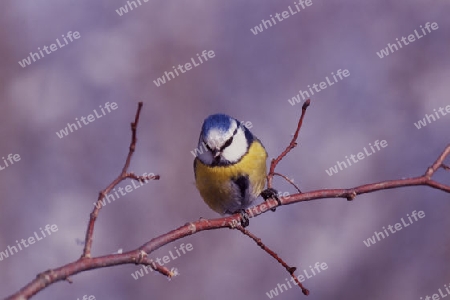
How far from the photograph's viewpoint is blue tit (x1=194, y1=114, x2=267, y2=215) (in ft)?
5.86

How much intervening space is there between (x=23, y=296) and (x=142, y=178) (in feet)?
1.10

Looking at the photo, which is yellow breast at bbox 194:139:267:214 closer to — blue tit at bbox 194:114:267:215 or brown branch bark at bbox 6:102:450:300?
blue tit at bbox 194:114:267:215

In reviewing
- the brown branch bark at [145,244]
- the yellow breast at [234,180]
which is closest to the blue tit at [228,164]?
the yellow breast at [234,180]

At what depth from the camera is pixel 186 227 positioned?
123cm

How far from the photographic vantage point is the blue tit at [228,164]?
179cm

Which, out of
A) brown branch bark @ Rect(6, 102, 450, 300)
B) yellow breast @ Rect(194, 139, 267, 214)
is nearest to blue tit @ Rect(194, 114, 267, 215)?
yellow breast @ Rect(194, 139, 267, 214)

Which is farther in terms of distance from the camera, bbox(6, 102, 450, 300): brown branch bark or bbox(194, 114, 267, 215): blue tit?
bbox(194, 114, 267, 215): blue tit

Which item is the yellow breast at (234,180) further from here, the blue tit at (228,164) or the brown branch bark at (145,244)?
the brown branch bark at (145,244)

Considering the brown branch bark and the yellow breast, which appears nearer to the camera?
the brown branch bark

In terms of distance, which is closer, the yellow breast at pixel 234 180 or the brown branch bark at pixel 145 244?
the brown branch bark at pixel 145 244

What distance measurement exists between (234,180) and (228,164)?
2.3 inches

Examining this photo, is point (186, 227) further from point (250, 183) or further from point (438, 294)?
point (438, 294)

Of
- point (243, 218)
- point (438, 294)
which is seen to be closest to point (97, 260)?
point (243, 218)

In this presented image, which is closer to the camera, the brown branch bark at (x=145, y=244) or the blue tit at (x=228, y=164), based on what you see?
the brown branch bark at (x=145, y=244)
